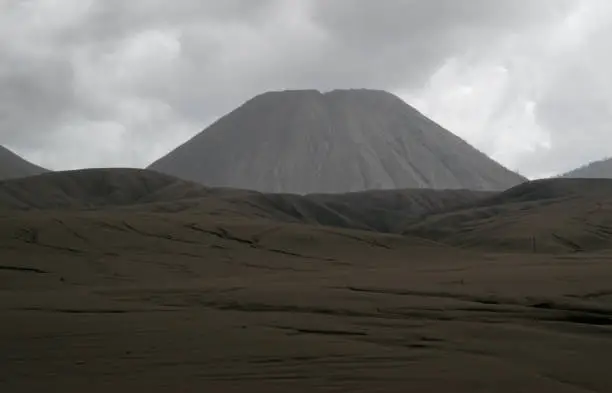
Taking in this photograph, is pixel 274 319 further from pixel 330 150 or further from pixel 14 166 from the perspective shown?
pixel 14 166

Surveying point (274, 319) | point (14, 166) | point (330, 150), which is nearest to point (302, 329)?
point (274, 319)

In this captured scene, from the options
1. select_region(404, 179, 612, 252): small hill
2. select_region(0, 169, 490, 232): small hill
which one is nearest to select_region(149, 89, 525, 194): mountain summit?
select_region(0, 169, 490, 232): small hill

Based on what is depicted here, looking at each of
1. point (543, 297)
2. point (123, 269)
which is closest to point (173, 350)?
point (543, 297)

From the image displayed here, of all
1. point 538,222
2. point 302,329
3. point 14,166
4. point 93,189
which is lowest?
point 302,329

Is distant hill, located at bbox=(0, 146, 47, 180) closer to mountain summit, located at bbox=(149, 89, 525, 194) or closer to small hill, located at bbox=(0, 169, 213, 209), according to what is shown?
mountain summit, located at bbox=(149, 89, 525, 194)

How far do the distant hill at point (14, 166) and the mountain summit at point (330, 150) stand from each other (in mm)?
29994

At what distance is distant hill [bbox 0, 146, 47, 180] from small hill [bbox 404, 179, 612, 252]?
371 ft

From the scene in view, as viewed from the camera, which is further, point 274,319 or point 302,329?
point 274,319

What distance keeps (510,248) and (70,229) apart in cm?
2374

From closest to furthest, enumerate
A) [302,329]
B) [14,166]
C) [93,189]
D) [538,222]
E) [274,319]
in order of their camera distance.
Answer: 1. [302,329]
2. [274,319]
3. [538,222]
4. [93,189]
5. [14,166]

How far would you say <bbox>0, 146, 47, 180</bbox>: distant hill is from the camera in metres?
146

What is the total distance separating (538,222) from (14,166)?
484ft

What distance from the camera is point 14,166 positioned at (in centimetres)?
16050

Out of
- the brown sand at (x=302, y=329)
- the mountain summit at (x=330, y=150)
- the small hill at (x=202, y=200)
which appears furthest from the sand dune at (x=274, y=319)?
the mountain summit at (x=330, y=150)
